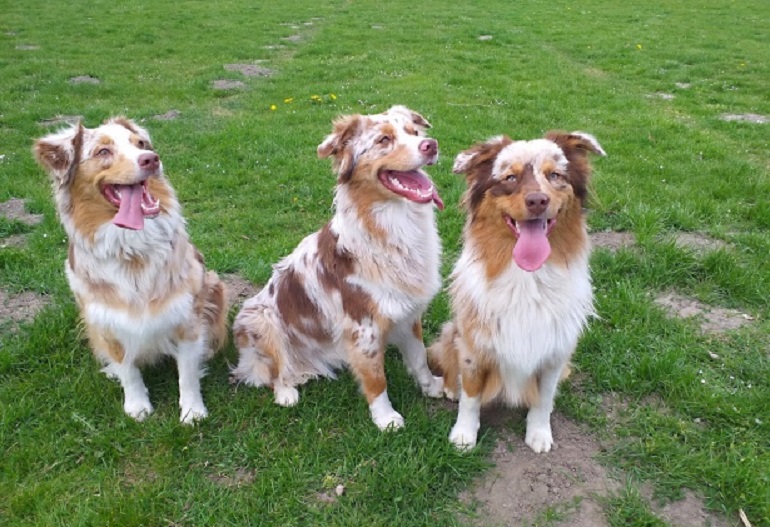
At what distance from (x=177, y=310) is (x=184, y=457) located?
3.01 ft

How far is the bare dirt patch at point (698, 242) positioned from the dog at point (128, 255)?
454cm

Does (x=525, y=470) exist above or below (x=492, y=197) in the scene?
below

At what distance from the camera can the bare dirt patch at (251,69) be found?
512 inches

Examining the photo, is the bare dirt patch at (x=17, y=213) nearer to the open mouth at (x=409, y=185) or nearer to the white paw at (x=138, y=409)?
the white paw at (x=138, y=409)

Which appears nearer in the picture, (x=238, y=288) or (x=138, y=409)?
(x=138, y=409)

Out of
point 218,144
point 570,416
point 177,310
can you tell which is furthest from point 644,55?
point 177,310

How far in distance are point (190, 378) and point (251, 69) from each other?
11.2 meters

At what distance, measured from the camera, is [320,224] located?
6.54 meters

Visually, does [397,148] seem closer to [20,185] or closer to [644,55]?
[20,185]

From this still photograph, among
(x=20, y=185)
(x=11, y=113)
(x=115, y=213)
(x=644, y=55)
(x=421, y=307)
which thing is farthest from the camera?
(x=644, y=55)

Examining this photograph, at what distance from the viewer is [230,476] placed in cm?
346

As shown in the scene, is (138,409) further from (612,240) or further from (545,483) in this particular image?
(612,240)

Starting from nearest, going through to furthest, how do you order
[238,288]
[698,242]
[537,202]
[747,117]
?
[537,202], [238,288], [698,242], [747,117]

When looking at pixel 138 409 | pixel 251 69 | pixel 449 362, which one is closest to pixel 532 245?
pixel 449 362
